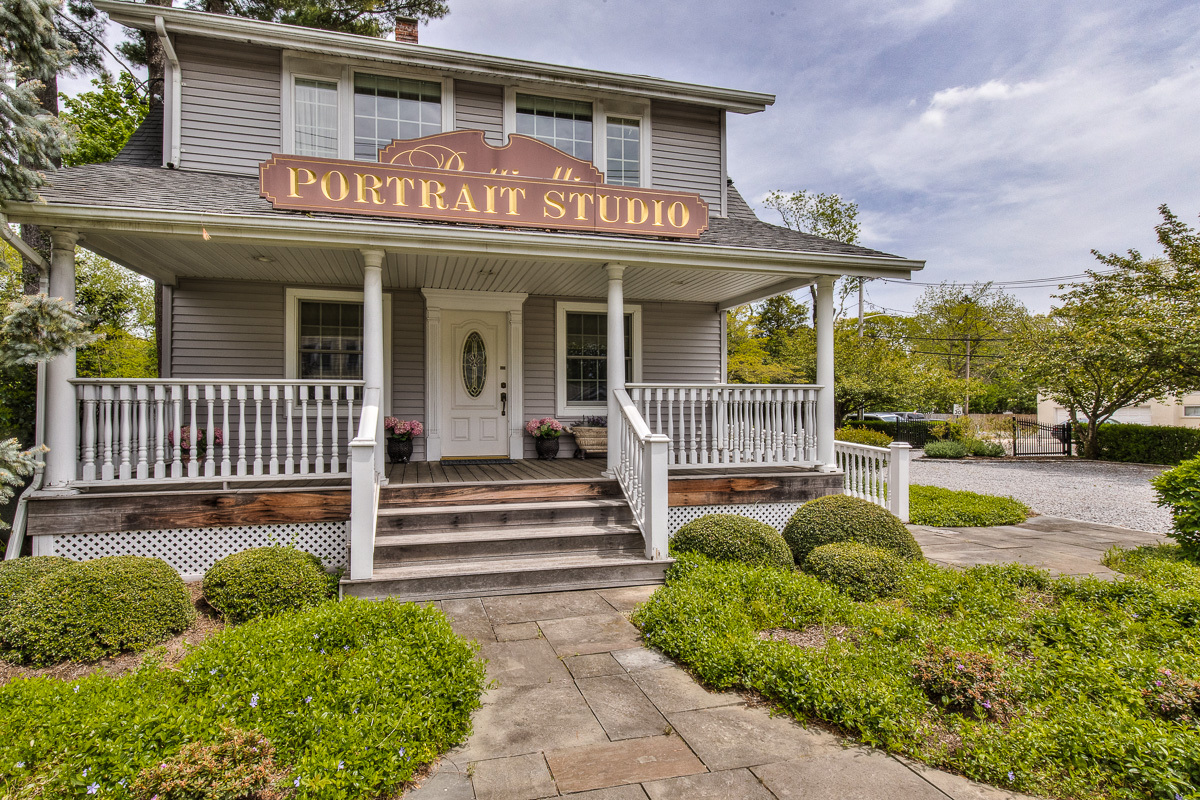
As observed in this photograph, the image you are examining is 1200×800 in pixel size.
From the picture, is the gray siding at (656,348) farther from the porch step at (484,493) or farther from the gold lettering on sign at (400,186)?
the gold lettering on sign at (400,186)

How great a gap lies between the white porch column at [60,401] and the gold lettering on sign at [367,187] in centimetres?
231

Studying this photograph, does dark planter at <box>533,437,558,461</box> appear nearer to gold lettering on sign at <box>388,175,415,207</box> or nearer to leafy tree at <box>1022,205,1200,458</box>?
gold lettering on sign at <box>388,175,415,207</box>

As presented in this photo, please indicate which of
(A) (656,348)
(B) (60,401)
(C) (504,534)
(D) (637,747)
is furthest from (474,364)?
(D) (637,747)

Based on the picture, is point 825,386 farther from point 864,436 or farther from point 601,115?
point 864,436

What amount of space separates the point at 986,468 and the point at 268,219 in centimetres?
1645

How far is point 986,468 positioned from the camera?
14852mm

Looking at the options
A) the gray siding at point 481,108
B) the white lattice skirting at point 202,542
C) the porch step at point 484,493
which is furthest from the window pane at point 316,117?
the white lattice skirting at point 202,542

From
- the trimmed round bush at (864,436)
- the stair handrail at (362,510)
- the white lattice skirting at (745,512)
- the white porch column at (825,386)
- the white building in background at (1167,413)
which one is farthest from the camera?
the white building in background at (1167,413)

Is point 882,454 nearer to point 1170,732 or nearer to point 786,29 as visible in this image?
point 1170,732

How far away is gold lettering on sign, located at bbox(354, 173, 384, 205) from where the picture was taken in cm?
557

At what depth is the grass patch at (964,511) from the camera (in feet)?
25.7

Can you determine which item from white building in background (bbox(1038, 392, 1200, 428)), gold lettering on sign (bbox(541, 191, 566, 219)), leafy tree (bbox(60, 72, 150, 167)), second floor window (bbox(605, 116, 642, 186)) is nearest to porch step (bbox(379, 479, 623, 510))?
gold lettering on sign (bbox(541, 191, 566, 219))

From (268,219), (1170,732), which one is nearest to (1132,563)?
(1170,732)

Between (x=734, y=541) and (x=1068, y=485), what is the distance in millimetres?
→ 10783
